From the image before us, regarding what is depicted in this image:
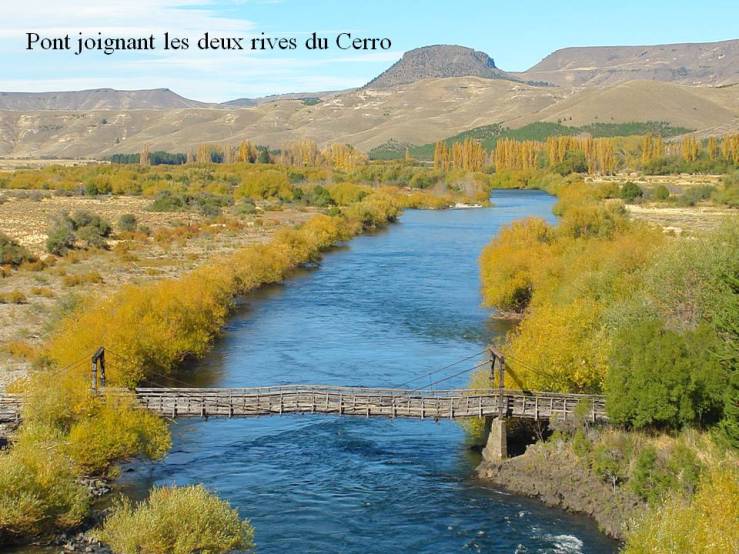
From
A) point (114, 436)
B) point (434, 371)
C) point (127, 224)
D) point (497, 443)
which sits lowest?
point (497, 443)

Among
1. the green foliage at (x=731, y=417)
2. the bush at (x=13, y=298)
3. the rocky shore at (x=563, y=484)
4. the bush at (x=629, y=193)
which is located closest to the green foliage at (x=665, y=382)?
the green foliage at (x=731, y=417)

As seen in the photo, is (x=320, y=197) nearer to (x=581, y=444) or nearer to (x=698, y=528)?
(x=581, y=444)

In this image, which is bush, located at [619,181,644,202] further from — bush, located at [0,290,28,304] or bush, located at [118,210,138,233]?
bush, located at [0,290,28,304]

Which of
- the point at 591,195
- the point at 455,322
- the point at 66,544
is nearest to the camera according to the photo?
the point at 66,544

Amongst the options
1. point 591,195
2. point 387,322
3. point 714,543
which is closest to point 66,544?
point 714,543

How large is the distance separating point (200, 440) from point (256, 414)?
391cm

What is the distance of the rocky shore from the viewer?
31.4 m

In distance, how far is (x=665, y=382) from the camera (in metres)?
33.1

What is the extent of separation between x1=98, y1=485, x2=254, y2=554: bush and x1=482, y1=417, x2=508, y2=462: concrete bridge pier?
1170 centimetres

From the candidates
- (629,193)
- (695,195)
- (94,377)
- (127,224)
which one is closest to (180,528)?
(94,377)

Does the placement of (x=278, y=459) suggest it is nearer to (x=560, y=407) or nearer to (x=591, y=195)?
(x=560, y=407)

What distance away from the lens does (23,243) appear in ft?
281

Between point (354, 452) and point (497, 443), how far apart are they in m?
5.71

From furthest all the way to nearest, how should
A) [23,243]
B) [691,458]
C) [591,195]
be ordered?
[591,195], [23,243], [691,458]
